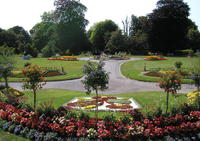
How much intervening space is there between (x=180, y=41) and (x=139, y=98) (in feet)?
174

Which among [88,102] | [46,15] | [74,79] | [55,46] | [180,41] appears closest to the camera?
[88,102]

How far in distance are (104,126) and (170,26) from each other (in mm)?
59702

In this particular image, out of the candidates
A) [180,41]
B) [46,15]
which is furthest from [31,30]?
[180,41]

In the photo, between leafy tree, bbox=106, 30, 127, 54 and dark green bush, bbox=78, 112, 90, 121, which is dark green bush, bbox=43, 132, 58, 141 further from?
leafy tree, bbox=106, 30, 127, 54

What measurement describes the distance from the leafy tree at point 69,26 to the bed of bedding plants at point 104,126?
200 ft

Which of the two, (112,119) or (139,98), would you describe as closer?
(112,119)

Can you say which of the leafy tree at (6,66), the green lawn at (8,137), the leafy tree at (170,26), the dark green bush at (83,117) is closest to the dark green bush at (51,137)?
the green lawn at (8,137)

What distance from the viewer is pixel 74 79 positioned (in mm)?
24656

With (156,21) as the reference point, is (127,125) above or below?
below

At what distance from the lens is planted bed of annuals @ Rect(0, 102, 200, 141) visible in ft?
25.2

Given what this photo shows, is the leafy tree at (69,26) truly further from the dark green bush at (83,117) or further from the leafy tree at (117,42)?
the dark green bush at (83,117)

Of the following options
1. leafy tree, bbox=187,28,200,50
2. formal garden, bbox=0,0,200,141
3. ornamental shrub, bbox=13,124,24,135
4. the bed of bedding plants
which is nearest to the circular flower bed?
formal garden, bbox=0,0,200,141

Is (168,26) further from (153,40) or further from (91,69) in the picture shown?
(91,69)

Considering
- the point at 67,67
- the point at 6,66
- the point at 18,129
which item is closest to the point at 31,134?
the point at 18,129
